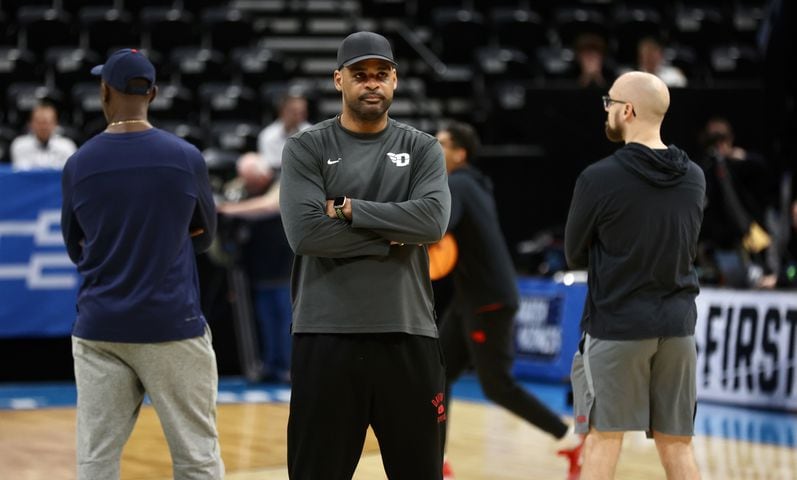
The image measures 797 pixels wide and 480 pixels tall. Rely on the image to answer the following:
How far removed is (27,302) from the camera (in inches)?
422

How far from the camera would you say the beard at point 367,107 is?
443 centimetres

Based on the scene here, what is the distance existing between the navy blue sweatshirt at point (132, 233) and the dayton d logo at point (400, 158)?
2.99ft

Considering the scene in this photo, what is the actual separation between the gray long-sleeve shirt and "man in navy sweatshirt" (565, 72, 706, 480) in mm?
900

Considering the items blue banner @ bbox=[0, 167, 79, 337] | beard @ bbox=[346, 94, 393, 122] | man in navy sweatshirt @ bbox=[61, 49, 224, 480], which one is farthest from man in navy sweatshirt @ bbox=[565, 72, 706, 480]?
blue banner @ bbox=[0, 167, 79, 337]

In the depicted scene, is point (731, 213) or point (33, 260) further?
point (731, 213)

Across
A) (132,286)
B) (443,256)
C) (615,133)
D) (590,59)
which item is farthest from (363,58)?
(590,59)

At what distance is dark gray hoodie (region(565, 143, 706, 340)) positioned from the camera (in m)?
5.09

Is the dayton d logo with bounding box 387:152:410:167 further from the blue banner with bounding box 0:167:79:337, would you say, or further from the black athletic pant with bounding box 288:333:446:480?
the blue banner with bounding box 0:167:79:337

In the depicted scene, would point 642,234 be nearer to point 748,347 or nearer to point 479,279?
point 479,279

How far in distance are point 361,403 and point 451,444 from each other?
4.17 m

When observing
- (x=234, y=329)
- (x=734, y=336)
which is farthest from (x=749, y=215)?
(x=234, y=329)

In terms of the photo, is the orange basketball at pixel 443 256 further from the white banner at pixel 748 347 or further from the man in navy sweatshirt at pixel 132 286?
the white banner at pixel 748 347

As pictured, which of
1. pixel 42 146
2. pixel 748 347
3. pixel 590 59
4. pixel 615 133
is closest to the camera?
pixel 615 133

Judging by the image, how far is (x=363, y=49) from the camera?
443cm
